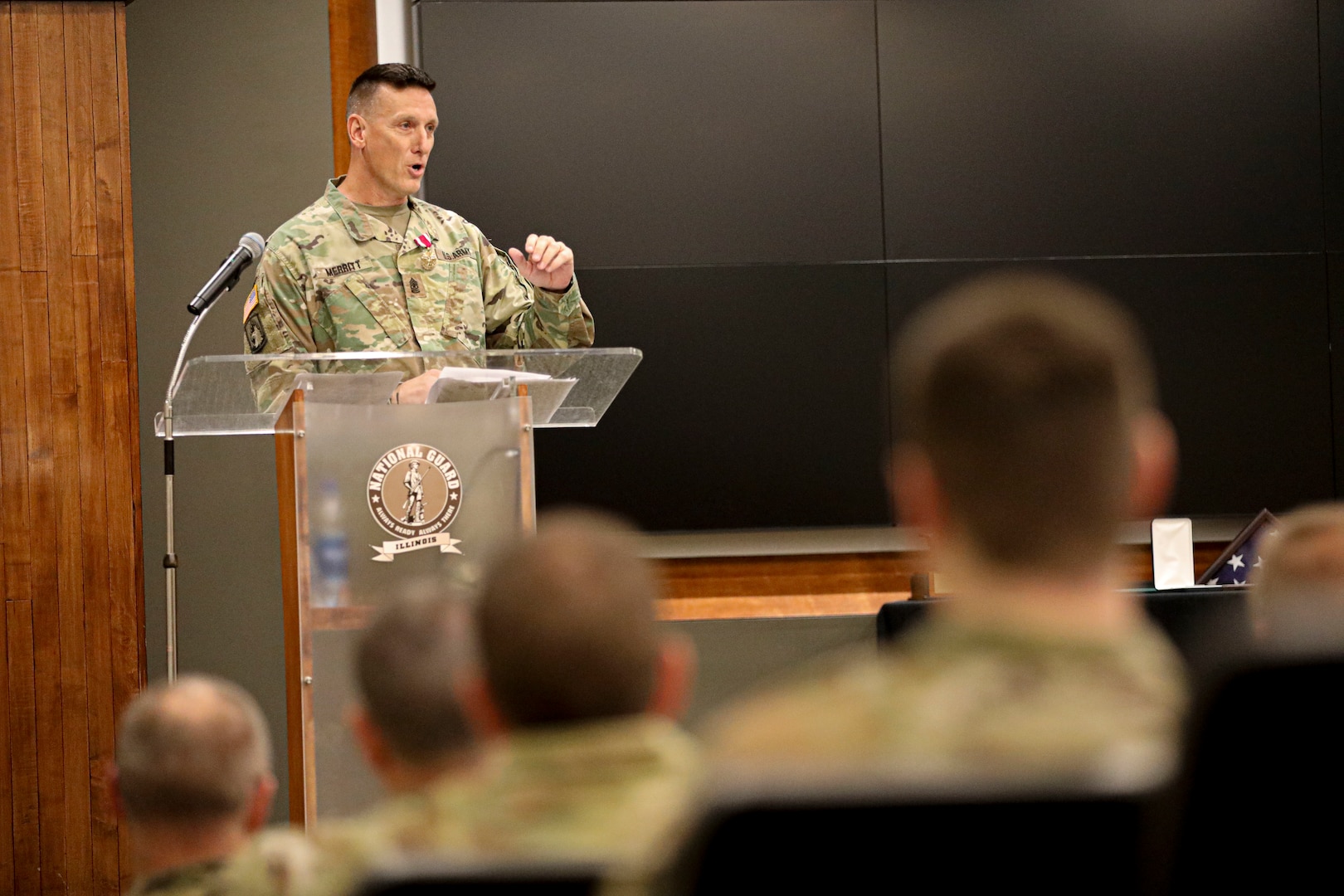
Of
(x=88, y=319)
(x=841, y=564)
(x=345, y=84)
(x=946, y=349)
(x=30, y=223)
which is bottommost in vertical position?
(x=841, y=564)

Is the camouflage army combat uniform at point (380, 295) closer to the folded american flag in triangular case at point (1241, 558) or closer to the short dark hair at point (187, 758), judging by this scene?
the folded american flag in triangular case at point (1241, 558)

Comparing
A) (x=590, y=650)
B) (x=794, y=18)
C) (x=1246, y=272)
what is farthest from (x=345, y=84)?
(x=590, y=650)

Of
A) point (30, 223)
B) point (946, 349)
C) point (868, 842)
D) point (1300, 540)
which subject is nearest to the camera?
point (868, 842)

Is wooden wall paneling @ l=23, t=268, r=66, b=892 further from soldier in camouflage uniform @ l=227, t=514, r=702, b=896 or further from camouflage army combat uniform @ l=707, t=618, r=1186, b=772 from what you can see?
camouflage army combat uniform @ l=707, t=618, r=1186, b=772

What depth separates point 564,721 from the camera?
1.08 metres

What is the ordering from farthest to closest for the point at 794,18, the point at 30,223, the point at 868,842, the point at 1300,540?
the point at 794,18 → the point at 30,223 → the point at 1300,540 → the point at 868,842

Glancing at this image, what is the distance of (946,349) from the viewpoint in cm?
101

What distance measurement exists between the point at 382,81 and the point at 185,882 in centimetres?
271

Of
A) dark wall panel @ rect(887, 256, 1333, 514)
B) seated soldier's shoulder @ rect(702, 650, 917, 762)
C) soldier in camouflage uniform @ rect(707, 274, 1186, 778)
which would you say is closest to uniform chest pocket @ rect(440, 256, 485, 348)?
Result: dark wall panel @ rect(887, 256, 1333, 514)

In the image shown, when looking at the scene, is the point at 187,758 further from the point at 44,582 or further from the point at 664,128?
the point at 664,128

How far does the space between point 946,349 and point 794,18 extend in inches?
164

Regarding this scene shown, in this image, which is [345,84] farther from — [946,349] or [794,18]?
[946,349]

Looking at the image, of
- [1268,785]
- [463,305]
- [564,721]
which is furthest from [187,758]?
[463,305]

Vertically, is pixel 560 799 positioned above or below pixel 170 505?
below
